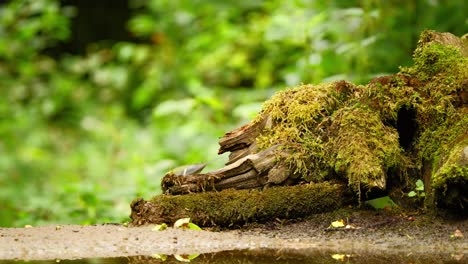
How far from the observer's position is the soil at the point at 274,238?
306cm

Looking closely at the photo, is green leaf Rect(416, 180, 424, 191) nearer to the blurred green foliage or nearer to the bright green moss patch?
the bright green moss patch

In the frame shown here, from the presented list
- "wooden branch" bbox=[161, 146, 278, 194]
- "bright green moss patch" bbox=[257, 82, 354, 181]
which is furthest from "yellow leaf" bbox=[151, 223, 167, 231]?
"bright green moss patch" bbox=[257, 82, 354, 181]

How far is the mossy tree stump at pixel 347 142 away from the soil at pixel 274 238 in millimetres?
121

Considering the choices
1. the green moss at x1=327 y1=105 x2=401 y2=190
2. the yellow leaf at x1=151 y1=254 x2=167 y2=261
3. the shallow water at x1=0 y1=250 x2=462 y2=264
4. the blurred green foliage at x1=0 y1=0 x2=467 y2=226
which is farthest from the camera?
the blurred green foliage at x1=0 y1=0 x2=467 y2=226

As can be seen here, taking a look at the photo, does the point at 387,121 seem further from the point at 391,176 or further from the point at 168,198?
the point at 168,198

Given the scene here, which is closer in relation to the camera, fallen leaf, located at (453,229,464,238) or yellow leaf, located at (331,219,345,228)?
fallen leaf, located at (453,229,464,238)

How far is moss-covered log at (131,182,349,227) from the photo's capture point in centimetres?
344

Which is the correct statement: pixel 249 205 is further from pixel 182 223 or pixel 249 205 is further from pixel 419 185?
pixel 419 185

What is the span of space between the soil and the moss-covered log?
0.06 metres

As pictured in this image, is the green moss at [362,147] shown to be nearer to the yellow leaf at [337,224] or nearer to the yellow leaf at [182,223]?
the yellow leaf at [337,224]

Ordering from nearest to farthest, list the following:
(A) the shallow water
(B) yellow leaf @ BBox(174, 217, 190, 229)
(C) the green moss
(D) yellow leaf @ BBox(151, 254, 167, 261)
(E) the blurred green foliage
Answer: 1. (A) the shallow water
2. (D) yellow leaf @ BBox(151, 254, 167, 261)
3. (C) the green moss
4. (B) yellow leaf @ BBox(174, 217, 190, 229)
5. (E) the blurred green foliage

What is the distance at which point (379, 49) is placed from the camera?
6113mm

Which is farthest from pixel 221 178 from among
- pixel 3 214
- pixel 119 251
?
pixel 3 214

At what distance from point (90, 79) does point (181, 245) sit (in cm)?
964
